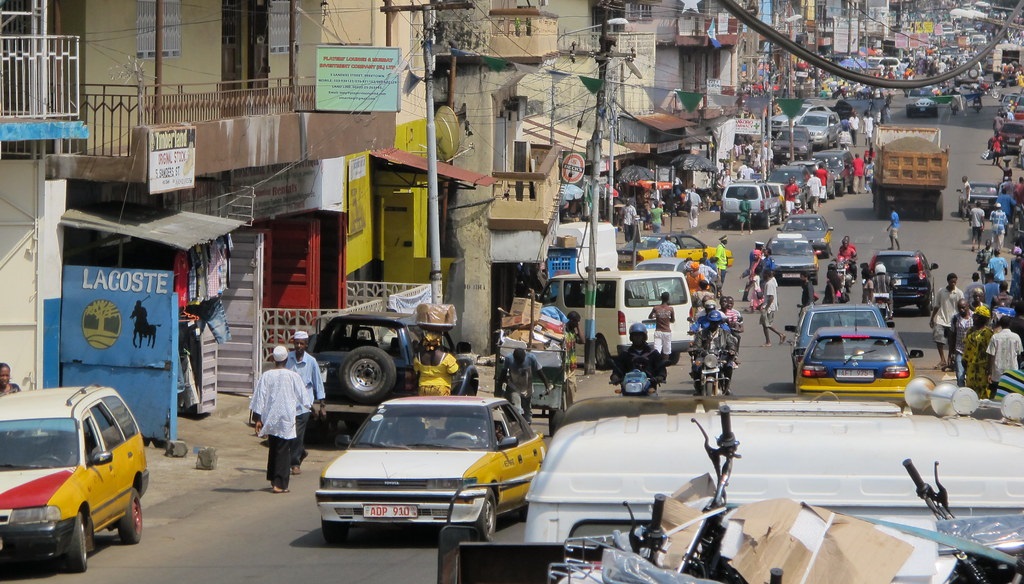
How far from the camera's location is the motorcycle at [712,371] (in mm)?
23359

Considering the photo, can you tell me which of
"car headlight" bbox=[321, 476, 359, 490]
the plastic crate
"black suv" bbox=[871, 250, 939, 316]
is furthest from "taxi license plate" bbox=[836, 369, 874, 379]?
"black suv" bbox=[871, 250, 939, 316]

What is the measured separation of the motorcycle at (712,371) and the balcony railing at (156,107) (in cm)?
757

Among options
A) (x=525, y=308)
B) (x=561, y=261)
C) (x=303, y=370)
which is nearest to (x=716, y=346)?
(x=525, y=308)

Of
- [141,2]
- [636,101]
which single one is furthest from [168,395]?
[636,101]

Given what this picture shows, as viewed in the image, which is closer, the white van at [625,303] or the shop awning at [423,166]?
the shop awning at [423,166]

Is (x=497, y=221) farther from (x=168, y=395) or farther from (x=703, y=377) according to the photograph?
(x=168, y=395)

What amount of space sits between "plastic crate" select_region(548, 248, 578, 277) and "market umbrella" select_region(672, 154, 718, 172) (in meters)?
26.9

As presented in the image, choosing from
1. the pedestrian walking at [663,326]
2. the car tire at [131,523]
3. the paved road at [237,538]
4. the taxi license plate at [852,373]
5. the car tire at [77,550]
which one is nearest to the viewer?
the car tire at [77,550]

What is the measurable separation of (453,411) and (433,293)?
11.7m

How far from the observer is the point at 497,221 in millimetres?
32438

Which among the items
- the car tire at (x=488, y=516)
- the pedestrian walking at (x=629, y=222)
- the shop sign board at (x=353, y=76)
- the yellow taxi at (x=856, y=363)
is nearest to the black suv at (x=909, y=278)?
the pedestrian walking at (x=629, y=222)

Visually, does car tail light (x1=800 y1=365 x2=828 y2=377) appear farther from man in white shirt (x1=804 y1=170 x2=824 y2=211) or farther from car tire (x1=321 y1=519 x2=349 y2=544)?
man in white shirt (x1=804 y1=170 x2=824 y2=211)

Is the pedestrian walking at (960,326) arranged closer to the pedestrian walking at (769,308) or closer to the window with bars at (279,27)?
the pedestrian walking at (769,308)

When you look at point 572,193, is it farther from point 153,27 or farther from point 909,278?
point 153,27
